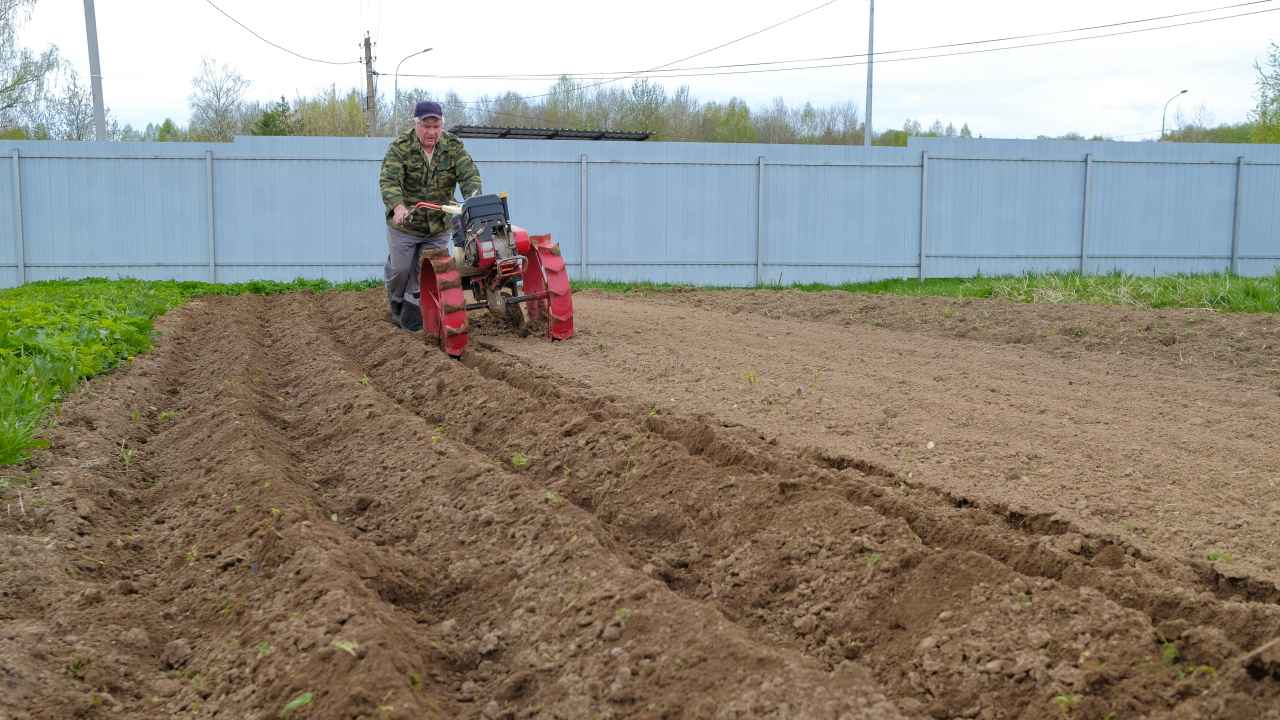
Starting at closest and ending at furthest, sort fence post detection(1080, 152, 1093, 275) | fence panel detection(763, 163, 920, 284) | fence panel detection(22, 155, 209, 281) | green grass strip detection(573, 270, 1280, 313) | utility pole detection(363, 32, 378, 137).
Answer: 1. green grass strip detection(573, 270, 1280, 313)
2. fence panel detection(22, 155, 209, 281)
3. fence panel detection(763, 163, 920, 284)
4. fence post detection(1080, 152, 1093, 275)
5. utility pole detection(363, 32, 378, 137)

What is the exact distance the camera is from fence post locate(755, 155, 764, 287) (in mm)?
17609

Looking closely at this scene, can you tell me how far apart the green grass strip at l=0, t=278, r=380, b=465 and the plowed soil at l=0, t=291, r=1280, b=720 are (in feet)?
0.73

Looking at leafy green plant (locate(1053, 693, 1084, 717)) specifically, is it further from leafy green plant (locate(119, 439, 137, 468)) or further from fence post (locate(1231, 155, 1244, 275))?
fence post (locate(1231, 155, 1244, 275))

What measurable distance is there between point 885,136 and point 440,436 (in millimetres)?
36217

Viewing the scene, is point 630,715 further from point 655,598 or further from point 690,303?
point 690,303

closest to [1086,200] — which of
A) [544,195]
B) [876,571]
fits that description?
[544,195]

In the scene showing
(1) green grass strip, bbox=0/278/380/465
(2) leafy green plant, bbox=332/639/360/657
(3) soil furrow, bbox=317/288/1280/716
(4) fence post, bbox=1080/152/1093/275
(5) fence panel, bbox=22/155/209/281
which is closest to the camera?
(3) soil furrow, bbox=317/288/1280/716

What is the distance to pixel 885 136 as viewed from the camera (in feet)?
130

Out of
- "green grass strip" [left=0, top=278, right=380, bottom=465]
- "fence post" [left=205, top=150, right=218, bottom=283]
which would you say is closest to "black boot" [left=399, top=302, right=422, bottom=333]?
"green grass strip" [left=0, top=278, right=380, bottom=465]

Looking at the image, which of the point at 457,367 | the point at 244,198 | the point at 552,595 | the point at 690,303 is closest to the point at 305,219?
the point at 244,198

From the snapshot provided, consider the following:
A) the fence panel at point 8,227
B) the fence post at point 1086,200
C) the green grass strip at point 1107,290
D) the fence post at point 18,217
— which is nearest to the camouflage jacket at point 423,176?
the green grass strip at point 1107,290

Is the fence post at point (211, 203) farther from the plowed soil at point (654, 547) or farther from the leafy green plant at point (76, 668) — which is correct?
the leafy green plant at point (76, 668)

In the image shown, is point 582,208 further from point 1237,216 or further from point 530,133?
point 1237,216

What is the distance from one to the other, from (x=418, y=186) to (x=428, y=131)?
0.56 meters
